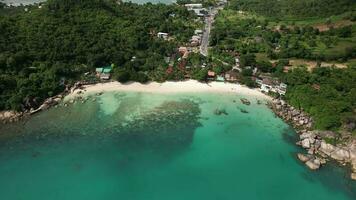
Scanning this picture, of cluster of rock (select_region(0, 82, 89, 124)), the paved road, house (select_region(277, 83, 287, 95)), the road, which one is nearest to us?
cluster of rock (select_region(0, 82, 89, 124))

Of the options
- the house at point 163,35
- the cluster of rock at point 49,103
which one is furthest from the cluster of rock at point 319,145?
the cluster of rock at point 49,103

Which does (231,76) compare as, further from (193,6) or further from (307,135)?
(193,6)

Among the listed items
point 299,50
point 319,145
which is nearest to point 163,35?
point 299,50

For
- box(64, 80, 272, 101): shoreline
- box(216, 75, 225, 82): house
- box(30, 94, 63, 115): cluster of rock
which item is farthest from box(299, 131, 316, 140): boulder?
box(30, 94, 63, 115): cluster of rock

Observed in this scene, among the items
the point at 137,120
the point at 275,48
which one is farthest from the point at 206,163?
the point at 275,48

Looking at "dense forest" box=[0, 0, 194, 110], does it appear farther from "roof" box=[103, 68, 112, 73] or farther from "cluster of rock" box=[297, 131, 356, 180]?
"cluster of rock" box=[297, 131, 356, 180]
